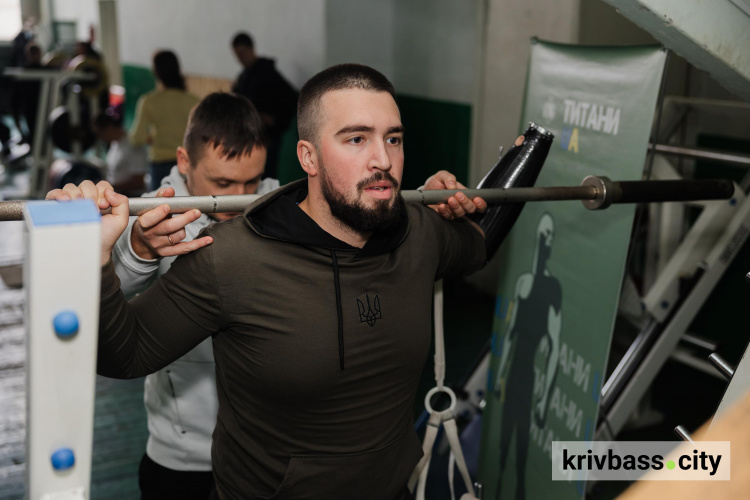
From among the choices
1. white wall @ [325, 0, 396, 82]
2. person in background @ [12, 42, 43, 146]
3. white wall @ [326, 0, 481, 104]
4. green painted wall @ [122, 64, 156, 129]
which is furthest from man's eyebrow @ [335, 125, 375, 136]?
green painted wall @ [122, 64, 156, 129]

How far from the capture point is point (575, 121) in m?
2.12

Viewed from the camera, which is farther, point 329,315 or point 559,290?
point 559,290

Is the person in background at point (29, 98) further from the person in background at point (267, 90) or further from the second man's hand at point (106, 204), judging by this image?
the second man's hand at point (106, 204)

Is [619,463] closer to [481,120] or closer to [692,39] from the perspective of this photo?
[692,39]

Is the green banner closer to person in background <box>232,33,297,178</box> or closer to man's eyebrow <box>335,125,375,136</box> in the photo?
man's eyebrow <box>335,125,375,136</box>

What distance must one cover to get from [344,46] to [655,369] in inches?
167

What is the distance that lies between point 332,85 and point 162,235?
1.39ft

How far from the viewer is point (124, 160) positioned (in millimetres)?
6316

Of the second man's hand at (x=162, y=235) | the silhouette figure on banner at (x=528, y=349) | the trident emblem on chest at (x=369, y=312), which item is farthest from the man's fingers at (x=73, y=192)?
the silhouette figure on banner at (x=528, y=349)

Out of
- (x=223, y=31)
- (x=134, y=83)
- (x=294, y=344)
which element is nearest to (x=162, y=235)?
(x=294, y=344)

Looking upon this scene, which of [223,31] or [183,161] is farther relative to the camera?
[223,31]

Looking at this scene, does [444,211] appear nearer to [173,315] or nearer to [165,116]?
[173,315]

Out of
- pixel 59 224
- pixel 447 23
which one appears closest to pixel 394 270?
pixel 59 224

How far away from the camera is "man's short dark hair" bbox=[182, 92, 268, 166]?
1.80 metres
